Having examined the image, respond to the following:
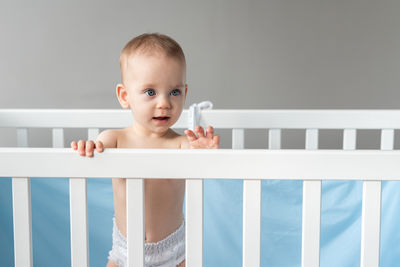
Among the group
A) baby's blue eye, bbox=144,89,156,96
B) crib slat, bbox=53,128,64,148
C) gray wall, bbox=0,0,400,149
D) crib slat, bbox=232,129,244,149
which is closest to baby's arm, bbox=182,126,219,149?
baby's blue eye, bbox=144,89,156,96

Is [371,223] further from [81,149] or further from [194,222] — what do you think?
[81,149]

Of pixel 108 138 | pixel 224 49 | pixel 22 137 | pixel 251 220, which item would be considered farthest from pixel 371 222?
pixel 224 49

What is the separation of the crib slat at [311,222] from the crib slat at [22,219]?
411mm

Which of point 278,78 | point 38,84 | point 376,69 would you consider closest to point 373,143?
point 376,69

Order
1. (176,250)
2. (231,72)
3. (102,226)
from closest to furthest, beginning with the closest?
(176,250) → (102,226) → (231,72)

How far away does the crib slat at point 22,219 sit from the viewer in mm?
666

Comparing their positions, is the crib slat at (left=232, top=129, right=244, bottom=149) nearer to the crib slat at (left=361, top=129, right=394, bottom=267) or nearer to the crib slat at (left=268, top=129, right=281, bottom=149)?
the crib slat at (left=268, top=129, right=281, bottom=149)

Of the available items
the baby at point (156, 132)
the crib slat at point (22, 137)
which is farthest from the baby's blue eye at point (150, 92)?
the crib slat at point (22, 137)

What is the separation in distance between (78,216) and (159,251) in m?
0.37

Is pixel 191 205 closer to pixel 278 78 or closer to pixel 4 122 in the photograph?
pixel 4 122

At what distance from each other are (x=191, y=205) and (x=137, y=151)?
0.37ft

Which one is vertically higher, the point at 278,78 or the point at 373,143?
the point at 278,78

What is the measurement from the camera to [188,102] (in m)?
2.08

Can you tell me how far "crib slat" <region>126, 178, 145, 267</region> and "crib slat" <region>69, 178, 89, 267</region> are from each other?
0.21 feet
